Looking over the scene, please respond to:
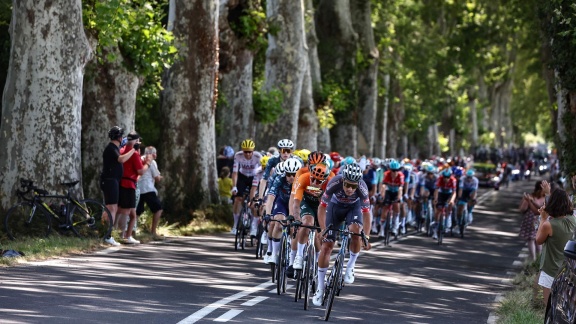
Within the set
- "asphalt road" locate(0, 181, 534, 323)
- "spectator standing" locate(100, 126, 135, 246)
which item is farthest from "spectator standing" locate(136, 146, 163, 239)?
"spectator standing" locate(100, 126, 135, 246)

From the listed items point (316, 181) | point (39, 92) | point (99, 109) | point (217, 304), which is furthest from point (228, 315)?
point (99, 109)

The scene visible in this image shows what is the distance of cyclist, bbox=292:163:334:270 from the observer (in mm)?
15147

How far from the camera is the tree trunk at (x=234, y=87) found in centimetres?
3262

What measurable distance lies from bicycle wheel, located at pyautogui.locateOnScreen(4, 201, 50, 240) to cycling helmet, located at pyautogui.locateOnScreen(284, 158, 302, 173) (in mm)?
4820

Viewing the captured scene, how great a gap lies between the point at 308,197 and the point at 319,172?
59 centimetres

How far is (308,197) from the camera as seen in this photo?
15711mm

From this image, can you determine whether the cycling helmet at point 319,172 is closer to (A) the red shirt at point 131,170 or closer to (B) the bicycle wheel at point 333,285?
(B) the bicycle wheel at point 333,285

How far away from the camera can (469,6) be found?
202ft

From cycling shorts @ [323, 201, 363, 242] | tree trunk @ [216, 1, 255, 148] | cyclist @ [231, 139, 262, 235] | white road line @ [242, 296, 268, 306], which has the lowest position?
white road line @ [242, 296, 268, 306]

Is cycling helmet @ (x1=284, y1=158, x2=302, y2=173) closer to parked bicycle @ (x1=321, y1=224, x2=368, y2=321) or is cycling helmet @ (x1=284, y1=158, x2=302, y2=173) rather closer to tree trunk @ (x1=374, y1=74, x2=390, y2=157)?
parked bicycle @ (x1=321, y1=224, x2=368, y2=321)

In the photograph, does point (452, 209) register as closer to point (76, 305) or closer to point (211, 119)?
point (211, 119)

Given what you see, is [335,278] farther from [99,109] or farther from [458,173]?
[458,173]

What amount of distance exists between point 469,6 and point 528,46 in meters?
9.95

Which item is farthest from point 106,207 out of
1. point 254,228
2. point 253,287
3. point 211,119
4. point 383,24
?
point 383,24
